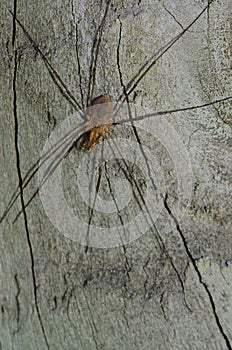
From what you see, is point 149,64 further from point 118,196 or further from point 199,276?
point 199,276

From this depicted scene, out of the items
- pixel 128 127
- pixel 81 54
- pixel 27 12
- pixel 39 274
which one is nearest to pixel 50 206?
pixel 39 274

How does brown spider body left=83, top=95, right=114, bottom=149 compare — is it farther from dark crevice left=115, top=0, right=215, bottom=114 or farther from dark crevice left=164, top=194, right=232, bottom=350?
dark crevice left=164, top=194, right=232, bottom=350

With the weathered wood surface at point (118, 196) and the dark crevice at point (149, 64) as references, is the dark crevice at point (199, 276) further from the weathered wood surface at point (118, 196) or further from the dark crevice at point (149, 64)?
the dark crevice at point (149, 64)

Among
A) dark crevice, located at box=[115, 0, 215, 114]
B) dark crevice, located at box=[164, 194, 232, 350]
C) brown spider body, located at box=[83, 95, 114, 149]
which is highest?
dark crevice, located at box=[115, 0, 215, 114]

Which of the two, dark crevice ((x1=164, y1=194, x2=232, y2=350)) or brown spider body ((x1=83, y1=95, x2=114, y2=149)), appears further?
brown spider body ((x1=83, y1=95, x2=114, y2=149))

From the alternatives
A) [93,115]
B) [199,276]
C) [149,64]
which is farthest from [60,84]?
[199,276]

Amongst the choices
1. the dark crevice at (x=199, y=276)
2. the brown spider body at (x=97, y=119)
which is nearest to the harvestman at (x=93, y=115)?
the brown spider body at (x=97, y=119)

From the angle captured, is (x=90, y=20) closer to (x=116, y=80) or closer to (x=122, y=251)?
(x=116, y=80)

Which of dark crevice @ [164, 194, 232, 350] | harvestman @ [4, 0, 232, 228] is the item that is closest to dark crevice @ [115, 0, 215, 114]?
harvestman @ [4, 0, 232, 228]
